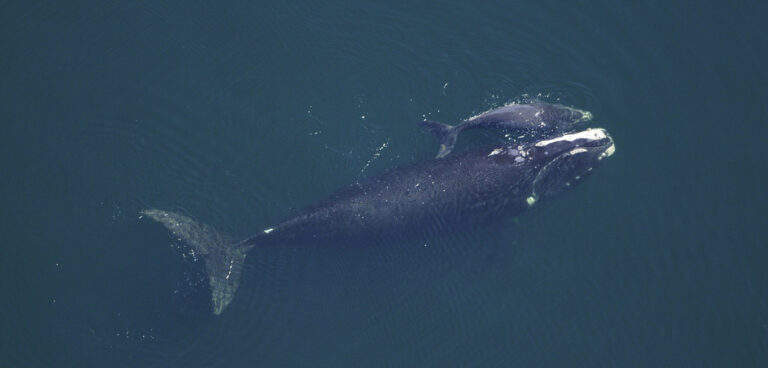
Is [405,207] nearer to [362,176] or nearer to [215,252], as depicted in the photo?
[362,176]

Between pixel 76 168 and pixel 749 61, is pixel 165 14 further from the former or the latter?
pixel 749 61

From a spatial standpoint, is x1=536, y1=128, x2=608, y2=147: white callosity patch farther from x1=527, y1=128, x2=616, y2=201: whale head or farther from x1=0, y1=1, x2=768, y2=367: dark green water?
x1=0, y1=1, x2=768, y2=367: dark green water

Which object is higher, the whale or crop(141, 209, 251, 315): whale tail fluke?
the whale

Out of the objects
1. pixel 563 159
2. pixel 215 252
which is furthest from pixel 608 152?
pixel 215 252

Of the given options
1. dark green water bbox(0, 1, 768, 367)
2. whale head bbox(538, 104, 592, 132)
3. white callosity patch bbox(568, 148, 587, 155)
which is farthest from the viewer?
whale head bbox(538, 104, 592, 132)

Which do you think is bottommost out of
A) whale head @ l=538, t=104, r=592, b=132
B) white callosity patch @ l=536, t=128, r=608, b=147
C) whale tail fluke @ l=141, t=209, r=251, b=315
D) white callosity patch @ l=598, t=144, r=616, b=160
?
whale tail fluke @ l=141, t=209, r=251, b=315

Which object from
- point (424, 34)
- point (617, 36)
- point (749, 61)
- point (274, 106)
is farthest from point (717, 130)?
point (274, 106)

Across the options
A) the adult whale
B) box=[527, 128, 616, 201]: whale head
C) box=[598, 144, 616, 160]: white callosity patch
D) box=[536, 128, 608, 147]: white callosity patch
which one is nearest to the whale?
box=[536, 128, 608, 147]: white callosity patch
